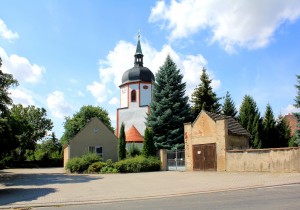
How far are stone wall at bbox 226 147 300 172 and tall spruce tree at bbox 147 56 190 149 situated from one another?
12.2m

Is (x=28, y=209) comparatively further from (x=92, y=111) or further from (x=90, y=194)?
(x=92, y=111)

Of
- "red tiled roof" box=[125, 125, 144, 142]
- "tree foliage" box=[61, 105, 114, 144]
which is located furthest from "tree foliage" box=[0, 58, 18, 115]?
"tree foliage" box=[61, 105, 114, 144]

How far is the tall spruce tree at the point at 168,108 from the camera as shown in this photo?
127 ft

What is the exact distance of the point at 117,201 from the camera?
13.8 m

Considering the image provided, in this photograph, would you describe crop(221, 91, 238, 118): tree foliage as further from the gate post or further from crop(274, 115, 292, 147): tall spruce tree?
the gate post

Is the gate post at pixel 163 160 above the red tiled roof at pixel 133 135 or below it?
below

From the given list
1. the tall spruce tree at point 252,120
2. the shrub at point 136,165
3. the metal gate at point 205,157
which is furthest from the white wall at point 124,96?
the metal gate at point 205,157

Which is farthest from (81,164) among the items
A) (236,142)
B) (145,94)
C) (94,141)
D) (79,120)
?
(79,120)

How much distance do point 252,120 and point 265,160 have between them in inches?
726

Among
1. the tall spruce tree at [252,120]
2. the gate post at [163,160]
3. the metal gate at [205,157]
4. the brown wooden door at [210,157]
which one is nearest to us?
the brown wooden door at [210,157]

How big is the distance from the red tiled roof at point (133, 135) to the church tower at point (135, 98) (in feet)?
6.50

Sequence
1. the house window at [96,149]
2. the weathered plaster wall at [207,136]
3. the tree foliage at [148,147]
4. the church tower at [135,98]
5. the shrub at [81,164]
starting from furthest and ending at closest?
1. the church tower at [135,98]
2. the house window at [96,149]
3. the tree foliage at [148,147]
4. the shrub at [81,164]
5. the weathered plaster wall at [207,136]

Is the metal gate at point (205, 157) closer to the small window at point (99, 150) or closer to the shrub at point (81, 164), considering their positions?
the shrub at point (81, 164)

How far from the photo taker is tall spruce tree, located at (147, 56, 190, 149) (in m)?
38.6
